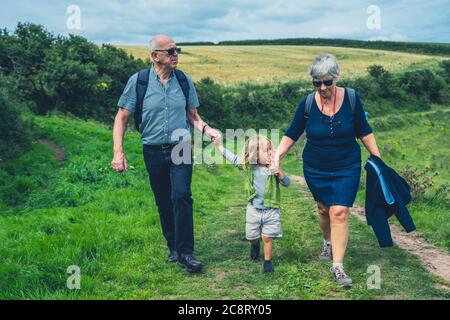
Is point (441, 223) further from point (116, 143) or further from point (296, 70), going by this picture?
point (296, 70)

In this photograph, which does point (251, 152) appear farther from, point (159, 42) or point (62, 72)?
point (62, 72)

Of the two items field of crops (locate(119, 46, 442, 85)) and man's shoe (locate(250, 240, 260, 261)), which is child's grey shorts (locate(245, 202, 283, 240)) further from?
field of crops (locate(119, 46, 442, 85))

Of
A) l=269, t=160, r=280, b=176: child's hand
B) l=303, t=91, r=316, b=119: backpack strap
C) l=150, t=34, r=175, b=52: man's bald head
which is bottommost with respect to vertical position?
l=269, t=160, r=280, b=176: child's hand

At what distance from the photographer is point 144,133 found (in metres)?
5.85

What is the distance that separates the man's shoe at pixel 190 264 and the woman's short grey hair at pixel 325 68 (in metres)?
2.51

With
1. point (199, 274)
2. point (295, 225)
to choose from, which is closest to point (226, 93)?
point (295, 225)

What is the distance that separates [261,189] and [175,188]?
3.46 ft

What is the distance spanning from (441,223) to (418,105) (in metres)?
38.0

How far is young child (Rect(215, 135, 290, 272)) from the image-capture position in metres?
5.99

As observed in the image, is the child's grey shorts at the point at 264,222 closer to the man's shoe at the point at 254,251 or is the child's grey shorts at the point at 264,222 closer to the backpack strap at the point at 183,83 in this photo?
the man's shoe at the point at 254,251

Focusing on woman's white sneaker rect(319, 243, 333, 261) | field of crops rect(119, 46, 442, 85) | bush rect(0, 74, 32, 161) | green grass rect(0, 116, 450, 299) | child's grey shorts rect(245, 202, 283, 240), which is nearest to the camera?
green grass rect(0, 116, 450, 299)

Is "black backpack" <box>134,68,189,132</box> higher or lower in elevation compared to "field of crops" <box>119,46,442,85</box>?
lower

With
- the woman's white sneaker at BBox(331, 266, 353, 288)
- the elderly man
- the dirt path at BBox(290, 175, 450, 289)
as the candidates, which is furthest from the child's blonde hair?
the dirt path at BBox(290, 175, 450, 289)

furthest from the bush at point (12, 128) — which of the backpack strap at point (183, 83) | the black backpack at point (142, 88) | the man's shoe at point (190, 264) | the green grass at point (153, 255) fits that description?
the man's shoe at point (190, 264)
